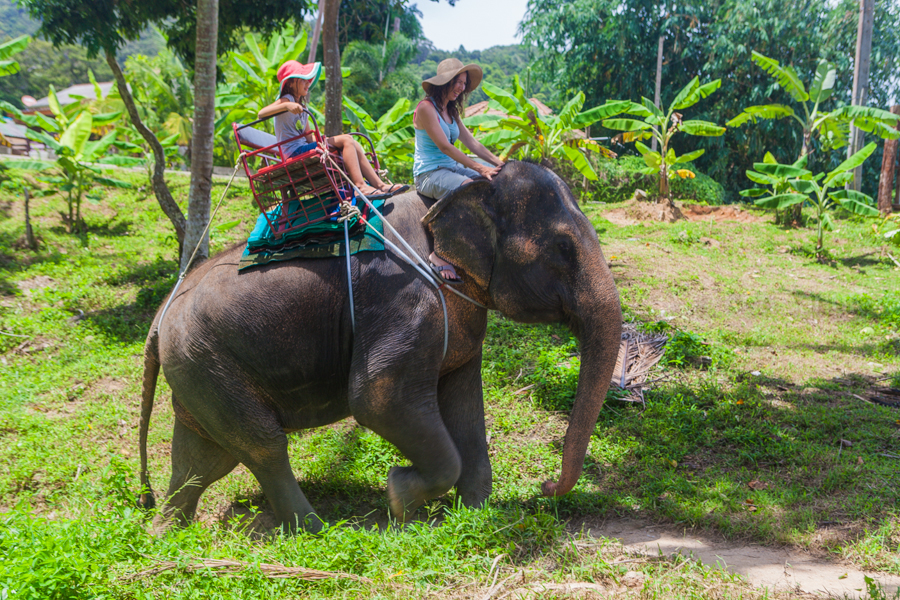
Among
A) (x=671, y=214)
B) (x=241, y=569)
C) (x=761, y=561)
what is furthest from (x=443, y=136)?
(x=671, y=214)

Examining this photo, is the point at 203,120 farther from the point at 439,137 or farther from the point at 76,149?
the point at 76,149

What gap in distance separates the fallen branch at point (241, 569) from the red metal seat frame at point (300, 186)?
179cm

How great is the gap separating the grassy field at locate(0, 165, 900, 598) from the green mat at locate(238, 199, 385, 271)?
1446 millimetres

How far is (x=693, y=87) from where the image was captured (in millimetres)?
14617

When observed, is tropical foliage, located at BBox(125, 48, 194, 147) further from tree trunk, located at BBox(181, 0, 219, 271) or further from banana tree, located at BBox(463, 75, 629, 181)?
tree trunk, located at BBox(181, 0, 219, 271)

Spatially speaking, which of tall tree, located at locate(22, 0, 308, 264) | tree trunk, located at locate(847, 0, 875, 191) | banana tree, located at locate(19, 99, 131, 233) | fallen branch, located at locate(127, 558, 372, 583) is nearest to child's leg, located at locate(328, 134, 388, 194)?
fallen branch, located at locate(127, 558, 372, 583)

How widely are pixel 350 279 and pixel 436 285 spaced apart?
0.48m

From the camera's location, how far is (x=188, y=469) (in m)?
4.17

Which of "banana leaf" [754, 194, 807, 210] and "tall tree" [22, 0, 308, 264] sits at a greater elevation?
"tall tree" [22, 0, 308, 264]

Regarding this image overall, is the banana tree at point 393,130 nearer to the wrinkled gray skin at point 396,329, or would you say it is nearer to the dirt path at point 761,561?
the wrinkled gray skin at point 396,329

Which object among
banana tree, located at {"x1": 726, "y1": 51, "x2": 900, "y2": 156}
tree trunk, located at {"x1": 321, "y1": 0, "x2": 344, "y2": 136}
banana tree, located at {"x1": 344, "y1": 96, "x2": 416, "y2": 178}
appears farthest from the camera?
banana tree, located at {"x1": 344, "y1": 96, "x2": 416, "y2": 178}

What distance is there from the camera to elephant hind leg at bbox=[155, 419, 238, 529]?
4.15 metres

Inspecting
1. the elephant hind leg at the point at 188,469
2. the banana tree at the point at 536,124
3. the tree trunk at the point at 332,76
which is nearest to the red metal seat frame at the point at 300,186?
the elephant hind leg at the point at 188,469

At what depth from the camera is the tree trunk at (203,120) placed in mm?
7078
